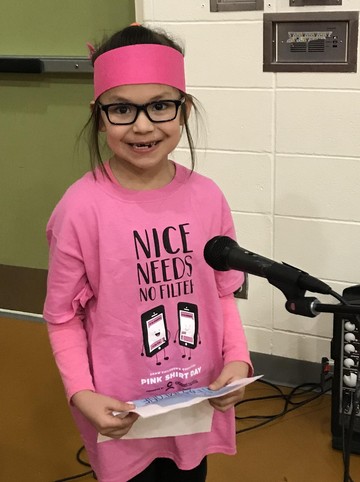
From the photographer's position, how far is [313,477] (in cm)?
171

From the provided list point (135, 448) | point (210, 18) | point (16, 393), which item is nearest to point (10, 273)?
point (16, 393)

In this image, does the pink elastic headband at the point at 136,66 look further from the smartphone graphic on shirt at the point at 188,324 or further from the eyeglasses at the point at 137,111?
the smartphone graphic on shirt at the point at 188,324

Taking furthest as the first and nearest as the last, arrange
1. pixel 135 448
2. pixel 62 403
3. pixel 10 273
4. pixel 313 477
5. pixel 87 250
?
1. pixel 10 273
2. pixel 62 403
3. pixel 313 477
4. pixel 135 448
5. pixel 87 250

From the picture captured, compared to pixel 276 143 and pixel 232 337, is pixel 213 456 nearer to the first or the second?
pixel 232 337

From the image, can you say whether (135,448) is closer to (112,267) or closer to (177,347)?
(177,347)

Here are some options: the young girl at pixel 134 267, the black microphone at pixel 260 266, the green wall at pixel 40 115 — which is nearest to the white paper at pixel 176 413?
the young girl at pixel 134 267

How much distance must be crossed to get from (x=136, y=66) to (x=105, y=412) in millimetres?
575

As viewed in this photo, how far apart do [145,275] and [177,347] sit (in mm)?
150

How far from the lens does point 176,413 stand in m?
1.08

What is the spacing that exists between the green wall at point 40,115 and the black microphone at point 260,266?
60.8 inches

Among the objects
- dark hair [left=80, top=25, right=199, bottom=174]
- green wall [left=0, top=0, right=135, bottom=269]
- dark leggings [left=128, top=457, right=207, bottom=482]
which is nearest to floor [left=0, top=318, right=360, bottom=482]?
dark leggings [left=128, top=457, right=207, bottom=482]

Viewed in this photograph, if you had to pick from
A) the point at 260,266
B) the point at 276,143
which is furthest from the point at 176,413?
the point at 276,143

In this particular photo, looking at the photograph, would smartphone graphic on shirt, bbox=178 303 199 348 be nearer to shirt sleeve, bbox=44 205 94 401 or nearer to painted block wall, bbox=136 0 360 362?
shirt sleeve, bbox=44 205 94 401

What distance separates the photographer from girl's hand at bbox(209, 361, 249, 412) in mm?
1069
